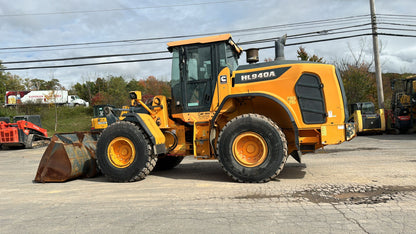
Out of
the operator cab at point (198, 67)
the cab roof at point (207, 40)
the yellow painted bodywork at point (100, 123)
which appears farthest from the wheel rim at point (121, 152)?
the yellow painted bodywork at point (100, 123)

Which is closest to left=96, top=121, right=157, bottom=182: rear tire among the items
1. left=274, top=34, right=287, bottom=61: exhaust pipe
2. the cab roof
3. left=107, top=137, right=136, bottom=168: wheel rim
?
left=107, top=137, right=136, bottom=168: wheel rim

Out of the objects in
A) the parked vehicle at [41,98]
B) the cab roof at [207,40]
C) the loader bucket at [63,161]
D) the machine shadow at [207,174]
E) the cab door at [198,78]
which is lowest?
the machine shadow at [207,174]

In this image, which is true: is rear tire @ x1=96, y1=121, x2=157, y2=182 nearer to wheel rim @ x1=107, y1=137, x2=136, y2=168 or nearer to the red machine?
wheel rim @ x1=107, y1=137, x2=136, y2=168

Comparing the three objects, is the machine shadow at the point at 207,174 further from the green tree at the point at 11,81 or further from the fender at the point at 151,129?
the green tree at the point at 11,81

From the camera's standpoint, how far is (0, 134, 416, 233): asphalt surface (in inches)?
137

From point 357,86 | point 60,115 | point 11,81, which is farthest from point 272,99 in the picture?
point 11,81

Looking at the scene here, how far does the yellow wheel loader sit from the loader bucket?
0.03 meters

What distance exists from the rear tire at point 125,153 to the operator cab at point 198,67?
1.12 metres

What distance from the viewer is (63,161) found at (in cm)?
628

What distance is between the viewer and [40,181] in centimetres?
646

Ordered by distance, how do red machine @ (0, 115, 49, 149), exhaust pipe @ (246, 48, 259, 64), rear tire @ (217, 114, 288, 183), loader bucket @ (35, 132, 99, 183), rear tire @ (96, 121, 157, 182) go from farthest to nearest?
red machine @ (0, 115, 49, 149) < exhaust pipe @ (246, 48, 259, 64) < loader bucket @ (35, 132, 99, 183) < rear tire @ (96, 121, 157, 182) < rear tire @ (217, 114, 288, 183)

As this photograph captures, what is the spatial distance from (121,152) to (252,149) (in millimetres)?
2755

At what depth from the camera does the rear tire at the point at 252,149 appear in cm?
533

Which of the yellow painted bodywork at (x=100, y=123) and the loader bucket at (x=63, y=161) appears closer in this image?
the loader bucket at (x=63, y=161)
